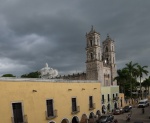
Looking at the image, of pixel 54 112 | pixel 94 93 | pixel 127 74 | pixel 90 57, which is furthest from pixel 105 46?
pixel 54 112

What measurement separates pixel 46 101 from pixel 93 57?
3750cm

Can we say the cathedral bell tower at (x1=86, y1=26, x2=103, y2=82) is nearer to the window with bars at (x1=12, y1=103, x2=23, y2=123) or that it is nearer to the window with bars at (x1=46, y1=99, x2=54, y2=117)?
the window with bars at (x1=46, y1=99, x2=54, y2=117)

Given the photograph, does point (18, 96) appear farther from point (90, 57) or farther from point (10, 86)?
point (90, 57)

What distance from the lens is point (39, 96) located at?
2047cm

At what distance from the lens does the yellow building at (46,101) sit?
58.3 feet

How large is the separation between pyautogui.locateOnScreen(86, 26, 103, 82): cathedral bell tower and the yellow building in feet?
90.3

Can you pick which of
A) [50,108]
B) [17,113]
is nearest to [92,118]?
[50,108]

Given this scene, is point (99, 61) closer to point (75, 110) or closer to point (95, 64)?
point (95, 64)

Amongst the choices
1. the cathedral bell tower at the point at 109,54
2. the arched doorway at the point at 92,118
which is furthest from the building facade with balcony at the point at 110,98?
the cathedral bell tower at the point at 109,54

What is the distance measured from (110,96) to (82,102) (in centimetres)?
1396

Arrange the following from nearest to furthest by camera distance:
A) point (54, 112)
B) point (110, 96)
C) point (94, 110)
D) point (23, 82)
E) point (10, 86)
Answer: point (10, 86)
point (23, 82)
point (54, 112)
point (94, 110)
point (110, 96)

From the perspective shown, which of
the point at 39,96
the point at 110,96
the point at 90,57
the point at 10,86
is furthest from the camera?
the point at 90,57

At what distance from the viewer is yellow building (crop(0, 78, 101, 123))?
1778 cm

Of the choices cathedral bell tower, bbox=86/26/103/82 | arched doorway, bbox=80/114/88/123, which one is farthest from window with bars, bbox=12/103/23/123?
cathedral bell tower, bbox=86/26/103/82
